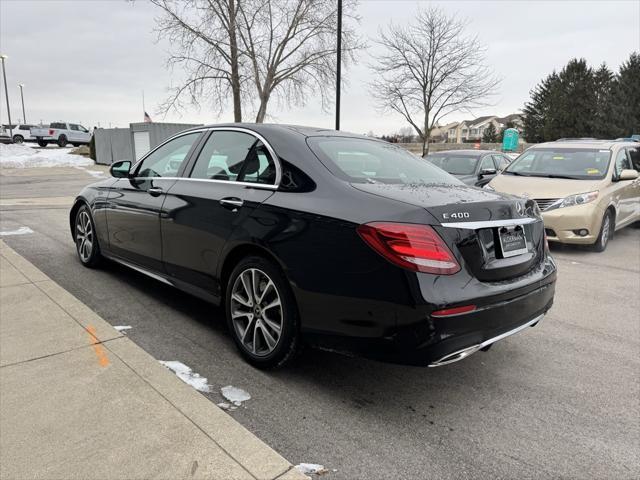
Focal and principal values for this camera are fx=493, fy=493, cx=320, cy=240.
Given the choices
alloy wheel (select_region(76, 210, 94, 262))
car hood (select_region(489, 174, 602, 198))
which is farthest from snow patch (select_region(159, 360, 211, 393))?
car hood (select_region(489, 174, 602, 198))

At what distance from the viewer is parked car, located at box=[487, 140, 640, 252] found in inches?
281

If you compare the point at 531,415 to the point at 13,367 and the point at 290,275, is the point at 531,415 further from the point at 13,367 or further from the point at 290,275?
the point at 13,367

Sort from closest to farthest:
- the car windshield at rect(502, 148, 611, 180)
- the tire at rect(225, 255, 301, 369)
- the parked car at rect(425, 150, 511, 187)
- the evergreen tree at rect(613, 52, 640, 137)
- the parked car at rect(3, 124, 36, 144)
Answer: the tire at rect(225, 255, 301, 369) → the car windshield at rect(502, 148, 611, 180) → the parked car at rect(425, 150, 511, 187) → the parked car at rect(3, 124, 36, 144) → the evergreen tree at rect(613, 52, 640, 137)

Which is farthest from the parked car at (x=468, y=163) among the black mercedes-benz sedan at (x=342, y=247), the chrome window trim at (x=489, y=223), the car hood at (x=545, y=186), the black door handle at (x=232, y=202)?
the black door handle at (x=232, y=202)

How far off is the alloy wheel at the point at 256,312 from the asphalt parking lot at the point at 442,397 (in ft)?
0.62

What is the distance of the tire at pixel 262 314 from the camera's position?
2936 millimetres

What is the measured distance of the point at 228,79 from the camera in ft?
80.8

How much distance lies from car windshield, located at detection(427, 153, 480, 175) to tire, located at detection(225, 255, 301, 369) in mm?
8190

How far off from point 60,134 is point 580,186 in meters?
38.8

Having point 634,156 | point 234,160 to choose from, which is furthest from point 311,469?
point 634,156

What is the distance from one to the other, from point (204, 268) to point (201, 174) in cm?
75

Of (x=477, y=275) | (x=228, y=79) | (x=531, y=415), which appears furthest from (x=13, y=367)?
(x=228, y=79)

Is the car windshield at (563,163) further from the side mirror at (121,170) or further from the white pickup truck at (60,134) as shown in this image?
the white pickup truck at (60,134)

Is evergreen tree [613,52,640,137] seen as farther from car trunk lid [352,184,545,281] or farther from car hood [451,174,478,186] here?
car trunk lid [352,184,545,281]
